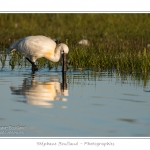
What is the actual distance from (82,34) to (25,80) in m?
7.41

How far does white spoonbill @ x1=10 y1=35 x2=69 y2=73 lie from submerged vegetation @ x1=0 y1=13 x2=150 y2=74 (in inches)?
8.9

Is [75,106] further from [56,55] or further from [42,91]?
[56,55]

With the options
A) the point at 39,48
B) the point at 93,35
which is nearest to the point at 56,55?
the point at 39,48

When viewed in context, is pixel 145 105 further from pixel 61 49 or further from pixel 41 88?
pixel 61 49

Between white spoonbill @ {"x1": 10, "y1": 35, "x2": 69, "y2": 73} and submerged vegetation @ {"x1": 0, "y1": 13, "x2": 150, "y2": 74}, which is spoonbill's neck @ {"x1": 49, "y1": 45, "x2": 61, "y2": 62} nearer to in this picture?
white spoonbill @ {"x1": 10, "y1": 35, "x2": 69, "y2": 73}

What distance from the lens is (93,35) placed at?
62.2ft

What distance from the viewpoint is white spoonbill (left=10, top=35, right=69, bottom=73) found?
1372 cm

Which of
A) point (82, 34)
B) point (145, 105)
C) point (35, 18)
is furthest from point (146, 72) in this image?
point (35, 18)

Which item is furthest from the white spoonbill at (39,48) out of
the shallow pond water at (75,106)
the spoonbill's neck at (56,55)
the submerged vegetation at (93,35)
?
the shallow pond water at (75,106)

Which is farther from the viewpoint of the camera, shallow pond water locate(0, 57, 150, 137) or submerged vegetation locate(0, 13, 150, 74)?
submerged vegetation locate(0, 13, 150, 74)

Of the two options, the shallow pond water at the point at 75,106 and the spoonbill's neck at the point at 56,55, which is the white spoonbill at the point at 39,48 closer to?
the spoonbill's neck at the point at 56,55

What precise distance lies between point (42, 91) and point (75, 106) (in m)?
1.46

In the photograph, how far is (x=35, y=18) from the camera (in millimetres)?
21734

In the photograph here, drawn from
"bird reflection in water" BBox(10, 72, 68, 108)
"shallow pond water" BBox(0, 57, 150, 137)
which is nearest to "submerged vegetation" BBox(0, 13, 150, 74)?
"shallow pond water" BBox(0, 57, 150, 137)
